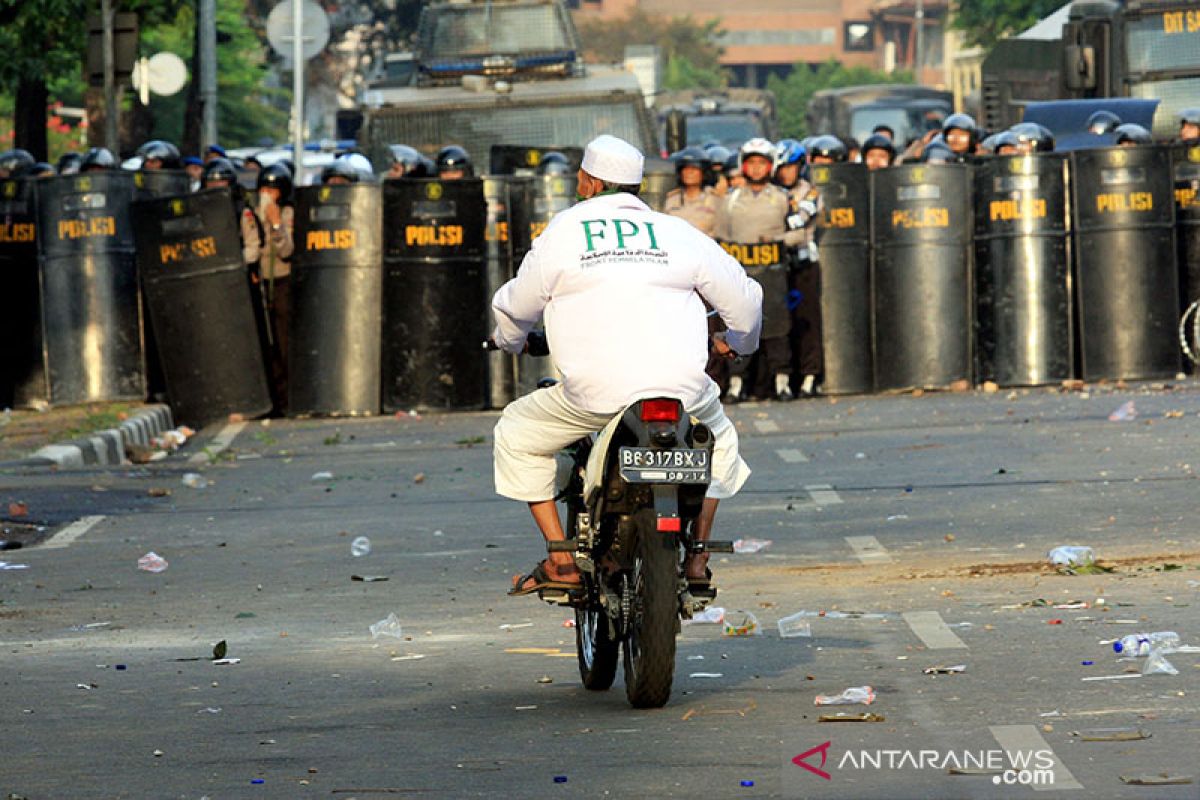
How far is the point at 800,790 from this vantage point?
21.3 feet

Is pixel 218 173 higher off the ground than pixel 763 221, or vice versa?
pixel 218 173

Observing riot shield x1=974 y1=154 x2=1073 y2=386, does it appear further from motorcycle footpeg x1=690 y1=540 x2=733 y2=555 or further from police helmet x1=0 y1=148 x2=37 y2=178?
motorcycle footpeg x1=690 y1=540 x2=733 y2=555

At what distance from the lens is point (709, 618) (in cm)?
989

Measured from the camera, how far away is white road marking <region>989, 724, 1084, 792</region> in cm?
643

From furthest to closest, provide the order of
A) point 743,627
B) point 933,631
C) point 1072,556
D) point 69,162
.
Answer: point 69,162
point 1072,556
point 743,627
point 933,631

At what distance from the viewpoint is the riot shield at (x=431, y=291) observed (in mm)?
21141

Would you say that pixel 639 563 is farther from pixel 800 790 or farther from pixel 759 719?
pixel 800 790

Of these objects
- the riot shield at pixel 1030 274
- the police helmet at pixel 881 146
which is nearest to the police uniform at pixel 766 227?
the riot shield at pixel 1030 274

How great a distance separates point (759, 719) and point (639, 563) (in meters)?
0.59

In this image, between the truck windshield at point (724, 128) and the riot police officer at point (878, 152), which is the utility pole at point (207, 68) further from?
the riot police officer at point (878, 152)

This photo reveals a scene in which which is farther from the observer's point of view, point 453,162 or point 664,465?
point 453,162

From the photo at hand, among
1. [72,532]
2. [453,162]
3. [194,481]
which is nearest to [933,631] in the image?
[72,532]

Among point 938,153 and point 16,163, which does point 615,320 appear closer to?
point 938,153

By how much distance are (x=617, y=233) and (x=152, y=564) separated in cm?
469
